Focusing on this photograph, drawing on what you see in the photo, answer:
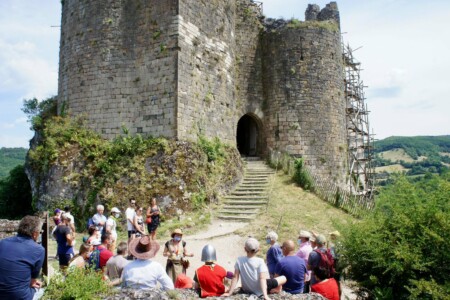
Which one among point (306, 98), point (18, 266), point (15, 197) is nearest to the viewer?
point (18, 266)

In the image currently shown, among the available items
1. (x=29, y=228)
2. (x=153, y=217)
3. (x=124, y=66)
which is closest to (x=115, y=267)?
(x=29, y=228)

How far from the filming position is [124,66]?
54.7ft

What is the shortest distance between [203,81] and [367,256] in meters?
12.0

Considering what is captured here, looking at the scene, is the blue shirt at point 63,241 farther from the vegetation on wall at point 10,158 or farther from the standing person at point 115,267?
the vegetation on wall at point 10,158

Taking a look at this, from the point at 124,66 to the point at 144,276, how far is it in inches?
500

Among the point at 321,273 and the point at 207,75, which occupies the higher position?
the point at 207,75

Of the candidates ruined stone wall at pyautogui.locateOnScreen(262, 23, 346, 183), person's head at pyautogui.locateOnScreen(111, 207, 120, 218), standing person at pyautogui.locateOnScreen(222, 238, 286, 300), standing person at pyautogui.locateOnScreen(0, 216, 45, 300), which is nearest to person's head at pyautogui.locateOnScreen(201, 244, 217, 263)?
standing person at pyautogui.locateOnScreen(222, 238, 286, 300)

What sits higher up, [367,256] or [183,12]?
[183,12]

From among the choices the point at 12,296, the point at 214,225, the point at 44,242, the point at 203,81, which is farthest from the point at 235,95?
the point at 12,296

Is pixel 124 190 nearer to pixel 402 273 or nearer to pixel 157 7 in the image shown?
pixel 157 7

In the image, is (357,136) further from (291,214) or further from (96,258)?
(96,258)

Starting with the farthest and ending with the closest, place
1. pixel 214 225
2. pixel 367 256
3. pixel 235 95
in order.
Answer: pixel 235 95 < pixel 214 225 < pixel 367 256

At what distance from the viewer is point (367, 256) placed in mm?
7137

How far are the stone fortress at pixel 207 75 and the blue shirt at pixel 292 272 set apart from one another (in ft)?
32.2
